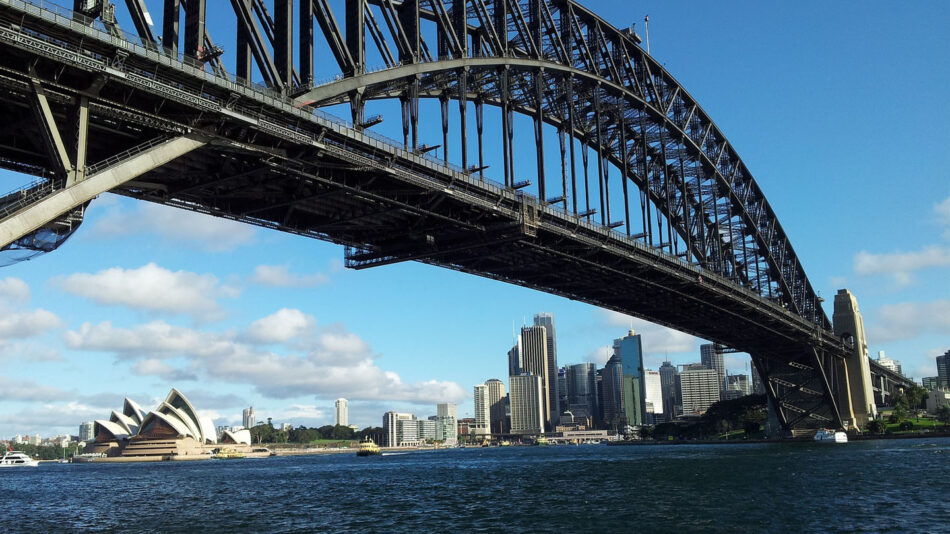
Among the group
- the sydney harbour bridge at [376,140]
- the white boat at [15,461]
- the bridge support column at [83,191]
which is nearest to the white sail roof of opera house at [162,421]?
the white boat at [15,461]

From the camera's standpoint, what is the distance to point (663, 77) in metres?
86.5

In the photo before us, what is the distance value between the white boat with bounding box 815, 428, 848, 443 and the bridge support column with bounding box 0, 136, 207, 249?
322 ft

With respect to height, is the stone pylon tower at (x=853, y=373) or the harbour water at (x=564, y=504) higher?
the stone pylon tower at (x=853, y=373)

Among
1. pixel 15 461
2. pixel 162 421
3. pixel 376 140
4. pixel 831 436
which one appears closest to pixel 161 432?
pixel 162 421

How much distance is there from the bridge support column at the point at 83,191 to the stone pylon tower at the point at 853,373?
111 m

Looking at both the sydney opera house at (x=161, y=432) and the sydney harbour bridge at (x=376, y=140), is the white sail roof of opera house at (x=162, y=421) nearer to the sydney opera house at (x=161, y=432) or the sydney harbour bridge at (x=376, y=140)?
the sydney opera house at (x=161, y=432)

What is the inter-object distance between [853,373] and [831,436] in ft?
62.1

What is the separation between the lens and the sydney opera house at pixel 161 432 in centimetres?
18500

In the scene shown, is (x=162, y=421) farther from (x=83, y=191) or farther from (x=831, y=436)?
(x=83, y=191)

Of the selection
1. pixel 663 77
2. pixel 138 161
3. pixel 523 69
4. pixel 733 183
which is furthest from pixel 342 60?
pixel 733 183

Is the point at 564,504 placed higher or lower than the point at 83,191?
lower

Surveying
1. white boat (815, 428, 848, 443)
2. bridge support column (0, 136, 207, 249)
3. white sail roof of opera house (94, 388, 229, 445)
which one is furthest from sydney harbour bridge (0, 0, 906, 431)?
white sail roof of opera house (94, 388, 229, 445)

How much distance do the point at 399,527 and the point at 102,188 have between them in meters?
16.5

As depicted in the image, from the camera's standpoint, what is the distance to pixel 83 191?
2741 centimetres
